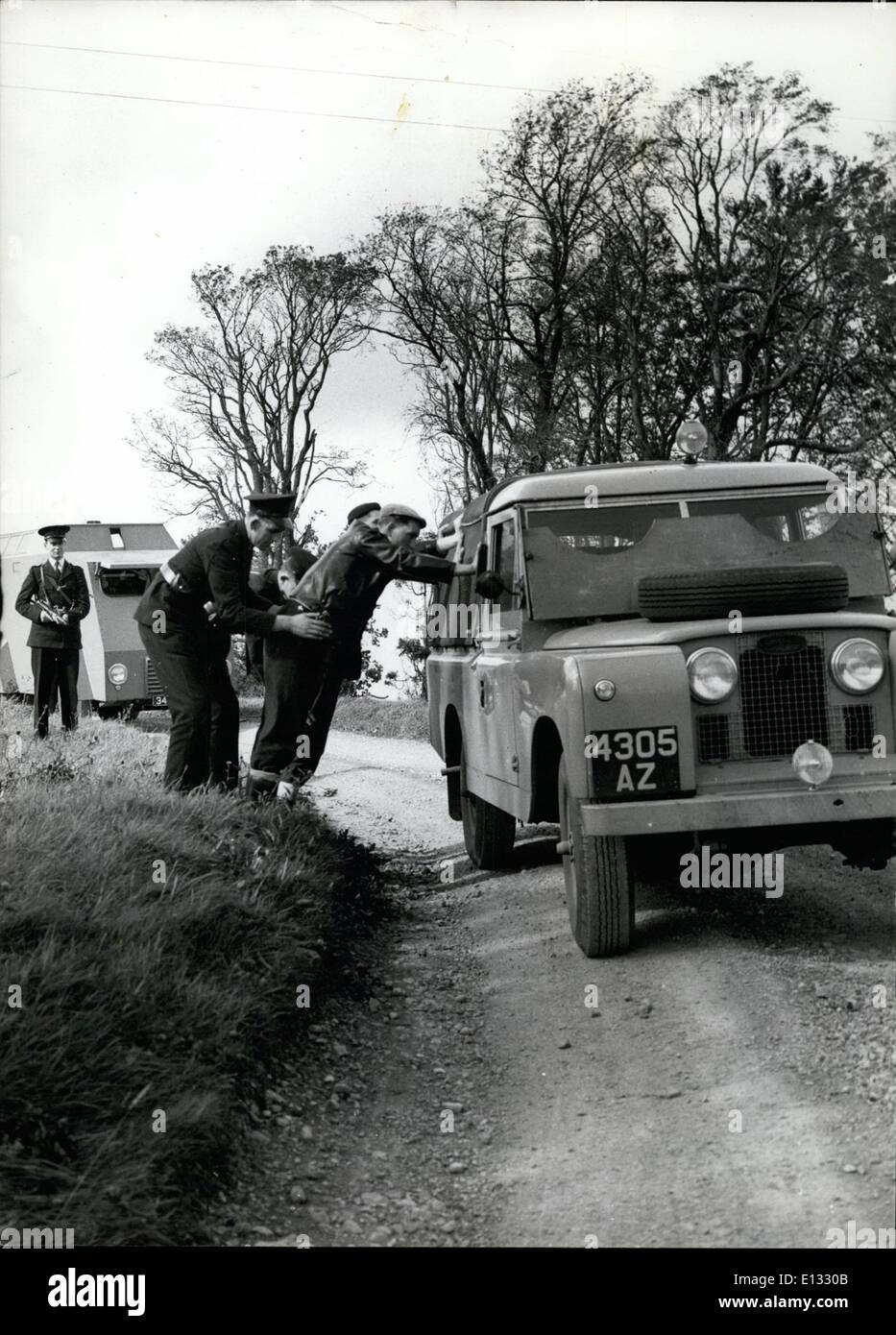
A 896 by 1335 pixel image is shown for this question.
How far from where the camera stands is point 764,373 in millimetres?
19891

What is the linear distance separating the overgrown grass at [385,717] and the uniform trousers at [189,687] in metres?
8.98

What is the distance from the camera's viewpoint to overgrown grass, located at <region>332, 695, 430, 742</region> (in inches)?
701

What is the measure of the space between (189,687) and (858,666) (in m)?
3.58

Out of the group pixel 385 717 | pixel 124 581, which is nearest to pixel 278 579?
pixel 385 717

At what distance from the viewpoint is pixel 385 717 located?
1884 cm

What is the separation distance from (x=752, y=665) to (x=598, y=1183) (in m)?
2.40

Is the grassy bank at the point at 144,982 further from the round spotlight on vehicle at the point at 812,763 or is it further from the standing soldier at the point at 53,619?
the standing soldier at the point at 53,619

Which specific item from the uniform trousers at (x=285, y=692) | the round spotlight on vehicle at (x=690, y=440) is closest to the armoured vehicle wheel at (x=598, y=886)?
the round spotlight on vehicle at (x=690, y=440)

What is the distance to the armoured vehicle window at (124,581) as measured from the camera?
19.8 m

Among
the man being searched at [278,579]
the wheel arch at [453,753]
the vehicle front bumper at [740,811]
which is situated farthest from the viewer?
the wheel arch at [453,753]

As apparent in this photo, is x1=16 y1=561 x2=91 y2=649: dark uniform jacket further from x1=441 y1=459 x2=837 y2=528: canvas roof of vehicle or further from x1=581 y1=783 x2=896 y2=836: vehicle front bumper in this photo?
x1=581 y1=783 x2=896 y2=836: vehicle front bumper
